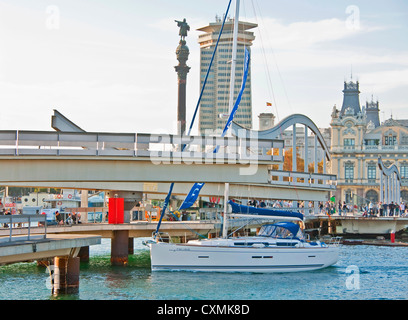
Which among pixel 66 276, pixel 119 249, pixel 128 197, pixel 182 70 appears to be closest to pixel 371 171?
pixel 182 70

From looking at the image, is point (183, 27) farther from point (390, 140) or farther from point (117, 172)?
point (117, 172)

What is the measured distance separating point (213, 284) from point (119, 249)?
12.6 metres

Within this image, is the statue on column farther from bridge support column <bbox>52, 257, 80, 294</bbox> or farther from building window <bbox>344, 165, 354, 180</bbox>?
bridge support column <bbox>52, 257, 80, 294</bbox>

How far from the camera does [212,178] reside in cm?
3903

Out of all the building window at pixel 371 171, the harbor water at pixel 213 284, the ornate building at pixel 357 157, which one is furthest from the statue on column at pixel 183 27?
the harbor water at pixel 213 284

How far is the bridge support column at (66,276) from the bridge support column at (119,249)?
18697 mm

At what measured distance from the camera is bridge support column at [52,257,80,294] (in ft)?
111

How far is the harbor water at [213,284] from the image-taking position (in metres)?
38.4

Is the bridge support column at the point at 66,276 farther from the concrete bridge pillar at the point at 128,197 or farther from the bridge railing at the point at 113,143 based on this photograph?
the concrete bridge pillar at the point at 128,197

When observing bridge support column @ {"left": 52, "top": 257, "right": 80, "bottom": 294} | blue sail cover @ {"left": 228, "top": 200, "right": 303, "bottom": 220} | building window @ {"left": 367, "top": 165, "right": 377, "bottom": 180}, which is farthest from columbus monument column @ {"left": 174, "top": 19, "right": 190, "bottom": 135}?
bridge support column @ {"left": 52, "top": 257, "right": 80, "bottom": 294}

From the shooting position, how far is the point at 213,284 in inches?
1684
